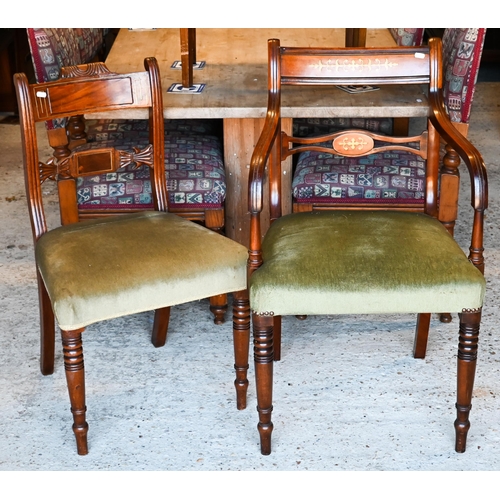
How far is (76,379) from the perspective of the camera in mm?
1986

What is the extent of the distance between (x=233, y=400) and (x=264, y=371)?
0.33 m

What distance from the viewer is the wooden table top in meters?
2.49

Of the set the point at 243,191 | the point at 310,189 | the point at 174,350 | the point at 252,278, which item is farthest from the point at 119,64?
the point at 252,278

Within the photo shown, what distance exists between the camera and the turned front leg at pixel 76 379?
6.38 feet

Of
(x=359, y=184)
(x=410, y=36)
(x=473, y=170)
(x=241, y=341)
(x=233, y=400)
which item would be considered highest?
(x=410, y=36)

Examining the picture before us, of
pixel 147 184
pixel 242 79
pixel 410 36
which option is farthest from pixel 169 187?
pixel 410 36

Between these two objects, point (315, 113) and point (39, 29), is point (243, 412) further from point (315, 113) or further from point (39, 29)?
point (39, 29)

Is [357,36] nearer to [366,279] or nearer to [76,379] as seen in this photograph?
[366,279]

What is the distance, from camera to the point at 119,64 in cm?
292

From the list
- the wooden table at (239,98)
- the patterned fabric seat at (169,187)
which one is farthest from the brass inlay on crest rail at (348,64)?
the patterned fabric seat at (169,187)

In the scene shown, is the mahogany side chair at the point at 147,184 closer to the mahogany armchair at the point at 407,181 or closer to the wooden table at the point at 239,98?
the wooden table at the point at 239,98

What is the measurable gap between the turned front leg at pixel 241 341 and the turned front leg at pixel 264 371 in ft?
0.54

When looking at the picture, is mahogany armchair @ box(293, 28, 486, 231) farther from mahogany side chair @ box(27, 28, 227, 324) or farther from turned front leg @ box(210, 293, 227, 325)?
turned front leg @ box(210, 293, 227, 325)

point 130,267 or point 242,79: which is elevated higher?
point 242,79
